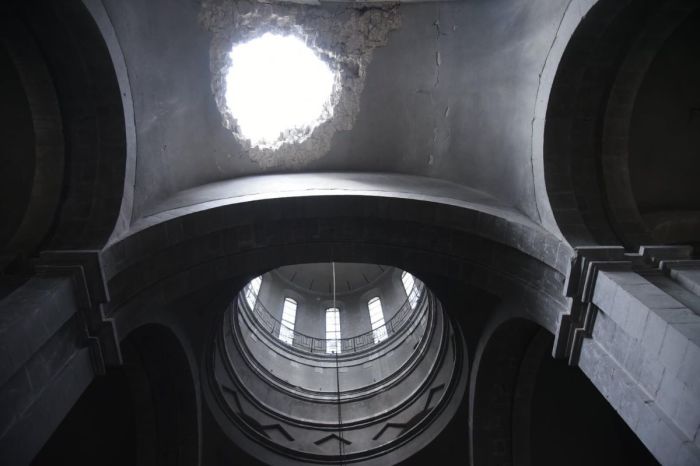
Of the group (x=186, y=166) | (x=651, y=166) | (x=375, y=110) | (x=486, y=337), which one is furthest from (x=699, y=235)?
(x=186, y=166)

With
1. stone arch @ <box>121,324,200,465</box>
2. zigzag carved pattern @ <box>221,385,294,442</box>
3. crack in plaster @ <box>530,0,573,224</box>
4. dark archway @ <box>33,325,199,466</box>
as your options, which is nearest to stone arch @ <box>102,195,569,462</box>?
crack in plaster @ <box>530,0,573,224</box>

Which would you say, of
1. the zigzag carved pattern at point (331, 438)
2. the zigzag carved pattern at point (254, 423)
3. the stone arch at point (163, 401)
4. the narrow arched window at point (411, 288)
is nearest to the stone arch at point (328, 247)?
the stone arch at point (163, 401)

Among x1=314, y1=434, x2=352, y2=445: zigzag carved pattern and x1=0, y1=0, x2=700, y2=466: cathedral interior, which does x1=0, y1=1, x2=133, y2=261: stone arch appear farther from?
x1=314, y1=434, x2=352, y2=445: zigzag carved pattern

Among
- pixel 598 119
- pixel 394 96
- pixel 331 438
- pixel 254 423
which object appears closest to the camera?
pixel 598 119

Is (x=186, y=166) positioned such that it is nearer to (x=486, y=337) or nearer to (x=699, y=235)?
(x=486, y=337)

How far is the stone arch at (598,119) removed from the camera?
223 inches

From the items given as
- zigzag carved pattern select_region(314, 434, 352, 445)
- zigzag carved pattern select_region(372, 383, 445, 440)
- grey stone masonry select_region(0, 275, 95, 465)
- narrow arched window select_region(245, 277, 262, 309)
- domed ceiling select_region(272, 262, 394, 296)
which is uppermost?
domed ceiling select_region(272, 262, 394, 296)

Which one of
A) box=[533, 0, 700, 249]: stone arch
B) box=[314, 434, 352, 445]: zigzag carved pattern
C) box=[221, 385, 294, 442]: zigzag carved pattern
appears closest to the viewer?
box=[533, 0, 700, 249]: stone arch

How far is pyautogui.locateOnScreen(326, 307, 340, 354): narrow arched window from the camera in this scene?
13.5 m

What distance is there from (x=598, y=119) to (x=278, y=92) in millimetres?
4672

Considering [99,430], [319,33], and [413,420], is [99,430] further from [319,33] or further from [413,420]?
[319,33]

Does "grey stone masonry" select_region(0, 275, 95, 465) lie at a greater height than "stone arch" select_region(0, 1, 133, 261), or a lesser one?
lesser

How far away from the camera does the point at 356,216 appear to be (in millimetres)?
7133

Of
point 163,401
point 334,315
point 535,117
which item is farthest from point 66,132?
point 334,315
